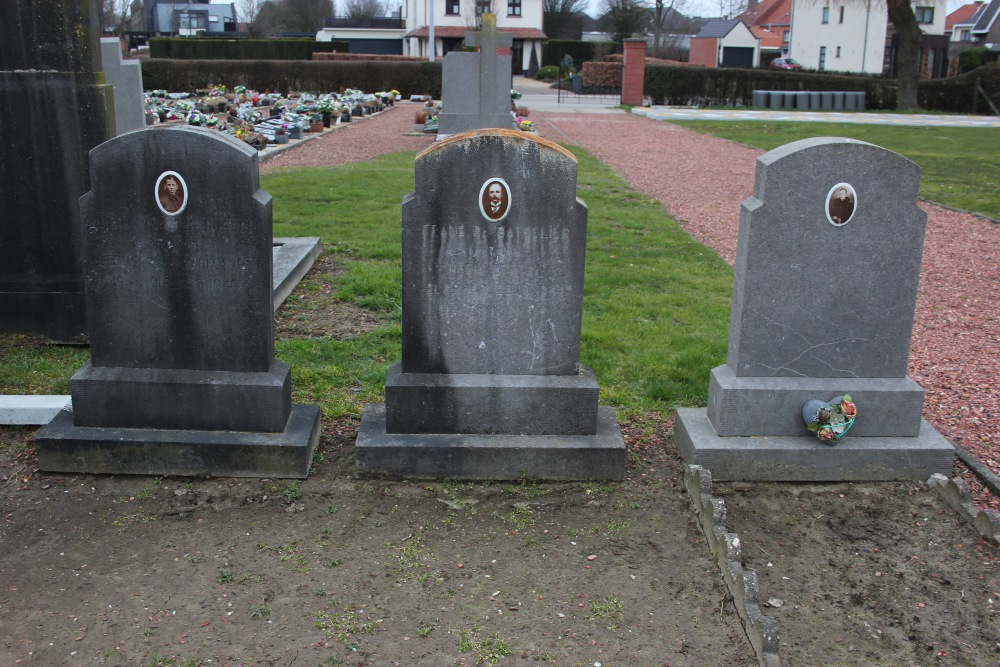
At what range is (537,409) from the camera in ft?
14.6

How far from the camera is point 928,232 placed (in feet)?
36.1

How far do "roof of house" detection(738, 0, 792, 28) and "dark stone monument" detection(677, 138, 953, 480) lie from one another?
84587 mm

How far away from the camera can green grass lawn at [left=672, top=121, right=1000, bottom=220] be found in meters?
14.1

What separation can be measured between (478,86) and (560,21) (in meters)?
64.1

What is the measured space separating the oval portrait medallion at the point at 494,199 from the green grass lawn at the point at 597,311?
152 cm

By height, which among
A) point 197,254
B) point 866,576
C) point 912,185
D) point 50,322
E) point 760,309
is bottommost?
point 866,576

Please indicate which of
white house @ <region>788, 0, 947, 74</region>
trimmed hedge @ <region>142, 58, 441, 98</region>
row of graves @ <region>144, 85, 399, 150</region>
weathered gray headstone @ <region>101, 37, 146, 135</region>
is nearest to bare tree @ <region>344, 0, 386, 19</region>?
white house @ <region>788, 0, 947, 74</region>

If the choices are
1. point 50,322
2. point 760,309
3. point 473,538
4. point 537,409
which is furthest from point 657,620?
A: point 50,322

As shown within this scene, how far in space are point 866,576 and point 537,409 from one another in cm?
164

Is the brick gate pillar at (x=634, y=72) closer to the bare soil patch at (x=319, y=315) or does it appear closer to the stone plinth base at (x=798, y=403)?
the bare soil patch at (x=319, y=315)

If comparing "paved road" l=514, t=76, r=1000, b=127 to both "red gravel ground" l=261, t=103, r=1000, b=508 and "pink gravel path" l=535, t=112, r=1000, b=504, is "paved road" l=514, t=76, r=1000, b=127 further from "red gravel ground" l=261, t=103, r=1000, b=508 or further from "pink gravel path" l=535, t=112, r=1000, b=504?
"pink gravel path" l=535, t=112, r=1000, b=504

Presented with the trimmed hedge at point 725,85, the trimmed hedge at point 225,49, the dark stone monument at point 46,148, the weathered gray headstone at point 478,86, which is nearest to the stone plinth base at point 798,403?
the dark stone monument at point 46,148

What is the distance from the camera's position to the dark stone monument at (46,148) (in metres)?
5.72

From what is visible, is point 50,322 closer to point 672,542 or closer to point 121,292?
point 121,292
